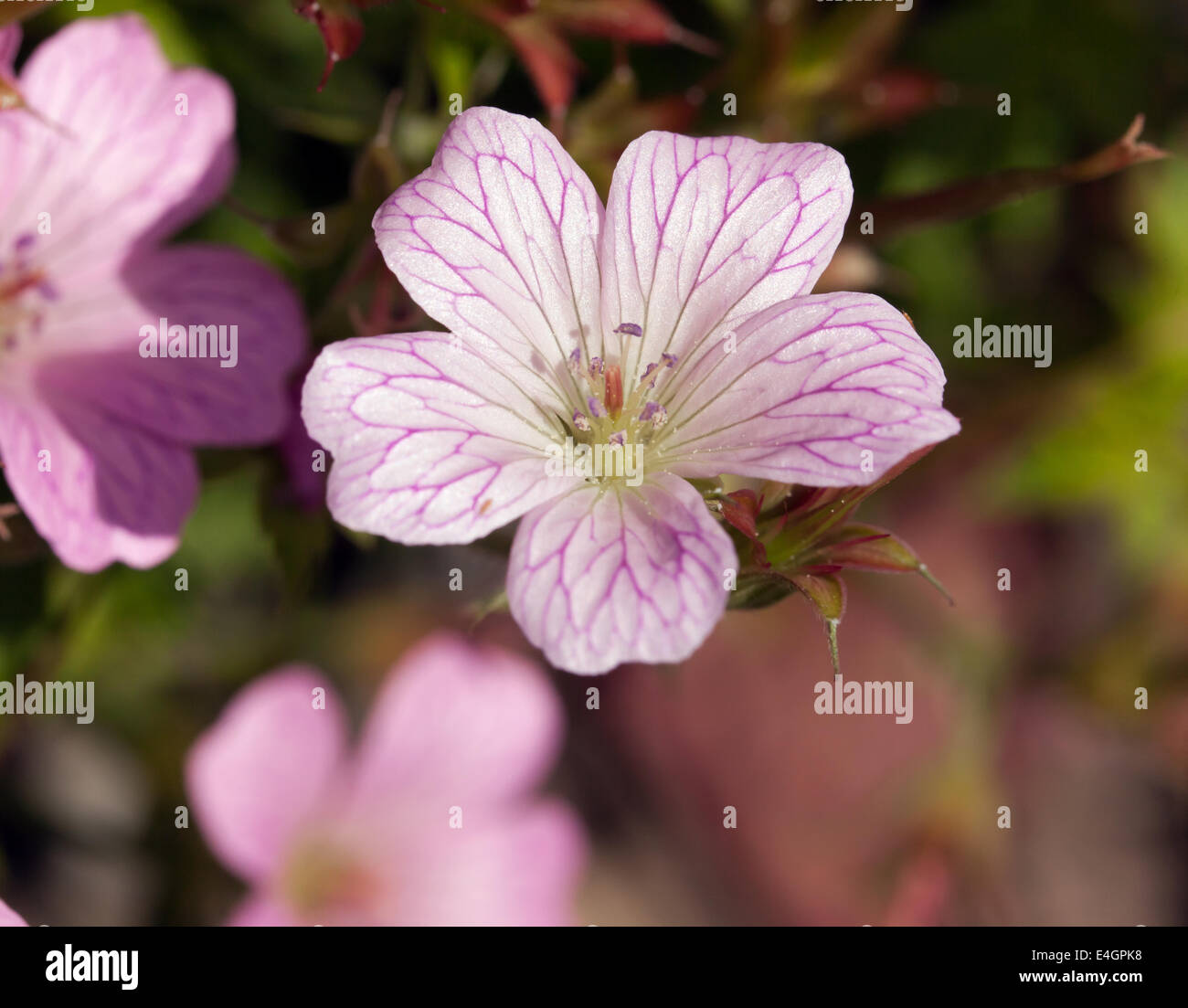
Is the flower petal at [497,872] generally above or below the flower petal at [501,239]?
below

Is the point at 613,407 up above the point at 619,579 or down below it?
above

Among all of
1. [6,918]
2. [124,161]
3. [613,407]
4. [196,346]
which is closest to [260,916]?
[6,918]

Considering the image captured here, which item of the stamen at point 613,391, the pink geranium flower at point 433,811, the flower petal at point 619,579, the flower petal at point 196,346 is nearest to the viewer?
the flower petal at point 619,579

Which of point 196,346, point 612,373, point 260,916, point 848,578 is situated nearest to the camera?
point 612,373

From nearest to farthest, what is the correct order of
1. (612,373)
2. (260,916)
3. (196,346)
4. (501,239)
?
(501,239) < (612,373) < (196,346) < (260,916)

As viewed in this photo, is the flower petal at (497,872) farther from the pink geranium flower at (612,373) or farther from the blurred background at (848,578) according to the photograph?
the pink geranium flower at (612,373)

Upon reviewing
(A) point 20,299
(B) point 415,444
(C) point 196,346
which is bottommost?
(B) point 415,444

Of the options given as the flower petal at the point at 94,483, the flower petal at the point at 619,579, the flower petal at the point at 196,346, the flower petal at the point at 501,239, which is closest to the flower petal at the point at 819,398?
the flower petal at the point at 619,579

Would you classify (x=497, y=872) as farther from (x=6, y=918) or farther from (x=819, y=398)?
(x=819, y=398)
